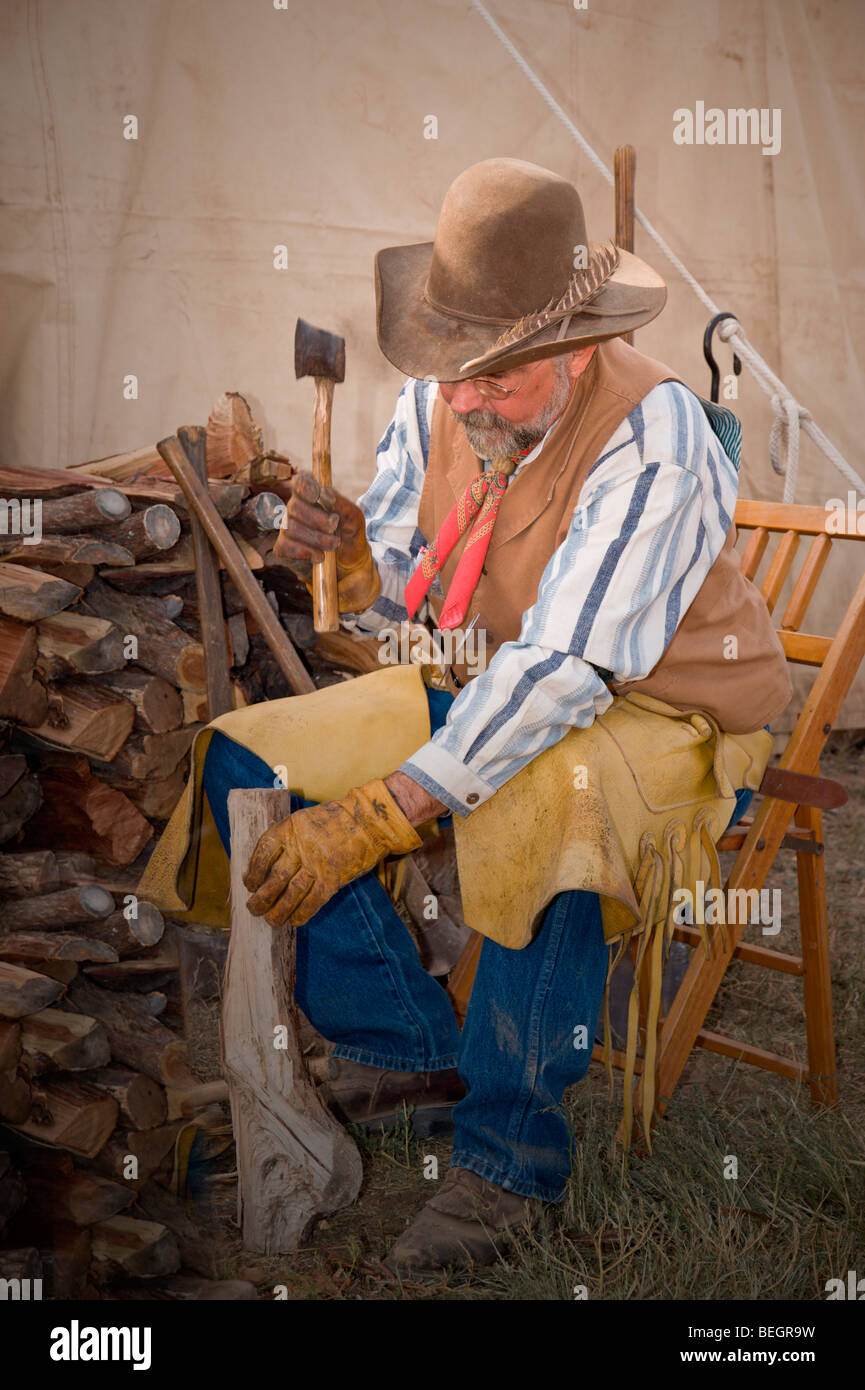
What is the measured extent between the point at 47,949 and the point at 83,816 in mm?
Answer: 342

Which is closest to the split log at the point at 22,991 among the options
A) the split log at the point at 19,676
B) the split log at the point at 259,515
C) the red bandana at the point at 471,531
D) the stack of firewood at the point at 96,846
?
the stack of firewood at the point at 96,846

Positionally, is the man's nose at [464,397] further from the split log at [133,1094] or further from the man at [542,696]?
the split log at [133,1094]

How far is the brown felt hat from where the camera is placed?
184 centimetres

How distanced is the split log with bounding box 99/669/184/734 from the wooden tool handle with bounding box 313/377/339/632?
49cm

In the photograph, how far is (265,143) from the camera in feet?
11.6

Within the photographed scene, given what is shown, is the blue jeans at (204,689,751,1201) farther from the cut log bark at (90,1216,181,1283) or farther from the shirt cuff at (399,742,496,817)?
the cut log bark at (90,1216,181,1283)

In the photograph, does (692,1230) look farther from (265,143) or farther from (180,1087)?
(265,143)

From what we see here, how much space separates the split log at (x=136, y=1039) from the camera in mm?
2279

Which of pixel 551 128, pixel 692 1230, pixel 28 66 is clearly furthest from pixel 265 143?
pixel 692 1230

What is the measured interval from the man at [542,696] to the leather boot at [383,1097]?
213 millimetres

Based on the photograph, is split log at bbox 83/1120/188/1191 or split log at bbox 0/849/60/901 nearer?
split log at bbox 83/1120/188/1191

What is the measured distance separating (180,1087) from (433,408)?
1.43 meters

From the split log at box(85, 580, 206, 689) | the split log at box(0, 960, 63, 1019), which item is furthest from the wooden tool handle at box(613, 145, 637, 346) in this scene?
the split log at box(0, 960, 63, 1019)

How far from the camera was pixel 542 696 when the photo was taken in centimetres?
180
